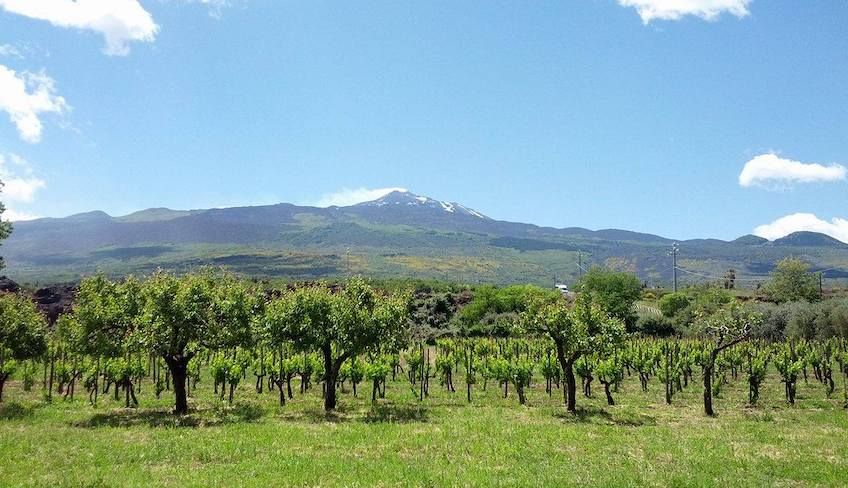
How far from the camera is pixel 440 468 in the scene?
1587 cm

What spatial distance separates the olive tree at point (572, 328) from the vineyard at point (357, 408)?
0.32ft

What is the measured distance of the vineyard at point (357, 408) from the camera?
16.4m

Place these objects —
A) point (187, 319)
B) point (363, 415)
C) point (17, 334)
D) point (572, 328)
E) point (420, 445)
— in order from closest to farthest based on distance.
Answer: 1. point (420, 445)
2. point (187, 319)
3. point (363, 415)
4. point (572, 328)
5. point (17, 334)

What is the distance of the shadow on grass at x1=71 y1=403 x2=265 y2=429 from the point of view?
23.3 meters

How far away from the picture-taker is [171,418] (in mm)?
24484

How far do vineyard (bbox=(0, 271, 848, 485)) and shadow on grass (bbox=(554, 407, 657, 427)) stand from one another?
0.13 m

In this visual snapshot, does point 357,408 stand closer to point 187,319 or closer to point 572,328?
point 187,319

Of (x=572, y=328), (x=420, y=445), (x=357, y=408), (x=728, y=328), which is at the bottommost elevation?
(x=357, y=408)

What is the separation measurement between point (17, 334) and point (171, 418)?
1166cm

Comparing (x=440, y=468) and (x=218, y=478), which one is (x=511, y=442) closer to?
(x=440, y=468)

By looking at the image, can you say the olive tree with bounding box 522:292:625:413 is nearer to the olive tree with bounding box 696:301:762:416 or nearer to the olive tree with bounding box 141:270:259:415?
the olive tree with bounding box 696:301:762:416

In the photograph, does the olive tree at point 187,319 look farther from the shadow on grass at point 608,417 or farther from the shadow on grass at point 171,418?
the shadow on grass at point 608,417

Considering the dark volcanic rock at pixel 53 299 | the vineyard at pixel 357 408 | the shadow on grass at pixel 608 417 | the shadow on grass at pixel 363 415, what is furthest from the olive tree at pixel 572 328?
the dark volcanic rock at pixel 53 299

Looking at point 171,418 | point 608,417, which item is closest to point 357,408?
point 171,418
